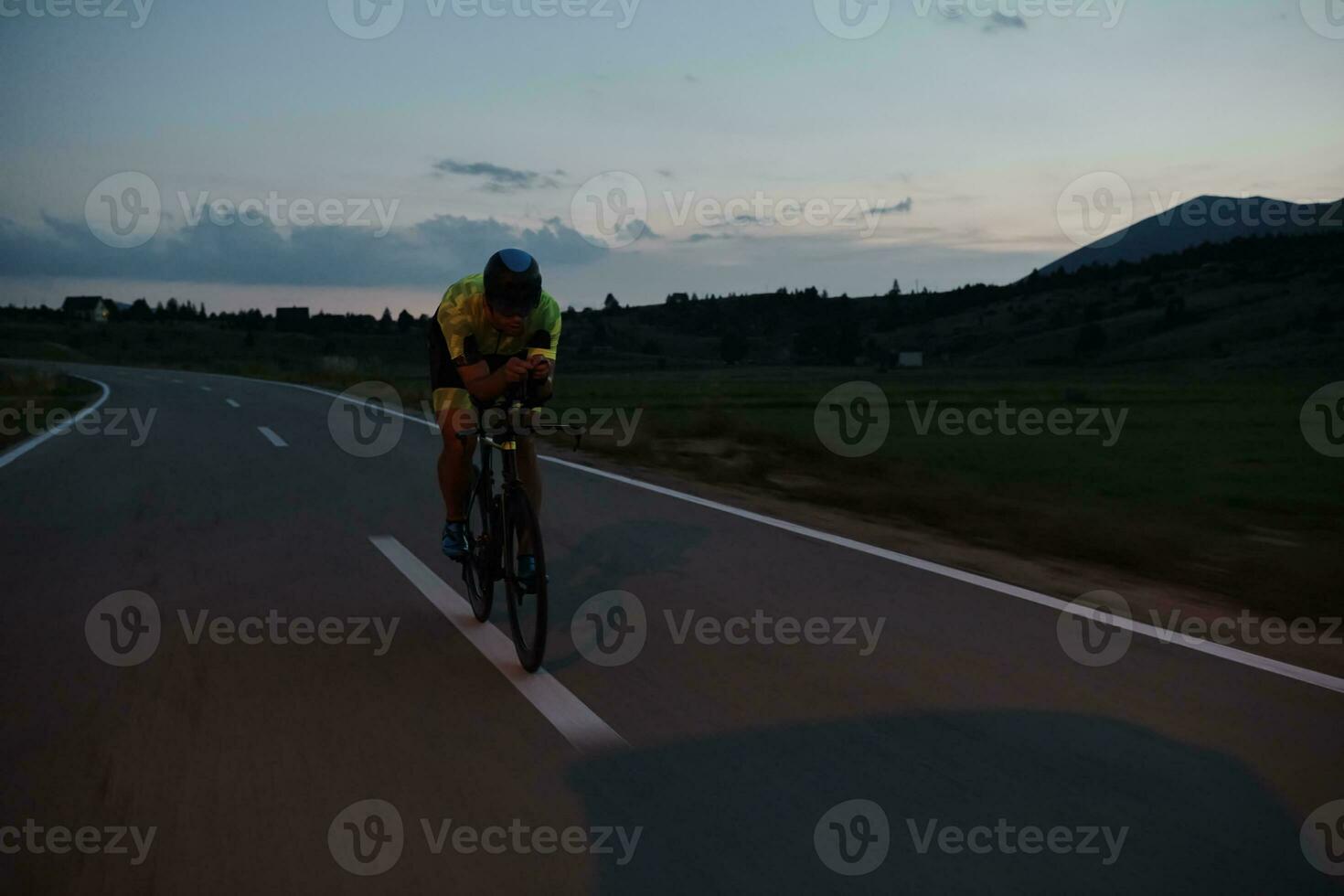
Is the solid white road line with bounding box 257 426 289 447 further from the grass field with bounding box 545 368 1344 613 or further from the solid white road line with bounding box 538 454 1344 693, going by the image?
the solid white road line with bounding box 538 454 1344 693

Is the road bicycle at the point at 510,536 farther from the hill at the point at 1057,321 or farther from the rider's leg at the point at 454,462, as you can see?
the hill at the point at 1057,321

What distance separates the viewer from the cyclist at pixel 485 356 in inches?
194

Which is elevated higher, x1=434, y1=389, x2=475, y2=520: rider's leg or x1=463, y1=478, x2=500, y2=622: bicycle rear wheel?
x1=434, y1=389, x2=475, y2=520: rider's leg

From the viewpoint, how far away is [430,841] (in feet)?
10.8

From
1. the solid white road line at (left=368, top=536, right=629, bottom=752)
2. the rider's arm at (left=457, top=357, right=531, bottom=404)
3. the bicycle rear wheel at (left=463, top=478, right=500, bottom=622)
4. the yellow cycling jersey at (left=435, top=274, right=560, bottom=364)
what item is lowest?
the solid white road line at (left=368, top=536, right=629, bottom=752)

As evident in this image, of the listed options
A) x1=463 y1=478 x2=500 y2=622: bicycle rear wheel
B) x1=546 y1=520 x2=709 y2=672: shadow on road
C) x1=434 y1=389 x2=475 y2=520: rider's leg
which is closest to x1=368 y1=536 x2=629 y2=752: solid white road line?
x1=463 y1=478 x2=500 y2=622: bicycle rear wheel

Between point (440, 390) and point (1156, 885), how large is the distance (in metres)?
3.96

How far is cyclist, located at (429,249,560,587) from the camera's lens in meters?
4.93

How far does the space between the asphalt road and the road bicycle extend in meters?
0.21

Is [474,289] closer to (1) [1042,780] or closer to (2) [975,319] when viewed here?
(1) [1042,780]

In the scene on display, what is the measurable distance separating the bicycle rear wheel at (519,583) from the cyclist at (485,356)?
87 millimetres

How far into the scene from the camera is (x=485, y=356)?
17.9 feet

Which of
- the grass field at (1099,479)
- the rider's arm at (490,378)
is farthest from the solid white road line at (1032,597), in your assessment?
the rider's arm at (490,378)

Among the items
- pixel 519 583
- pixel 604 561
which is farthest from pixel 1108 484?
pixel 519 583
